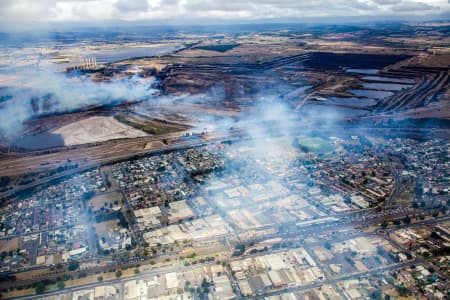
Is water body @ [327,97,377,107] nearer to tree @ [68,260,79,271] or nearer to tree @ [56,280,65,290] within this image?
tree @ [68,260,79,271]

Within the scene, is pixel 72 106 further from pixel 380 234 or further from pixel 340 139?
pixel 380 234

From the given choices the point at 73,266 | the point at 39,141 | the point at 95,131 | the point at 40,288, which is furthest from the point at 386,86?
the point at 40,288

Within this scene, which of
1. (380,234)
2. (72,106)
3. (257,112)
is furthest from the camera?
(72,106)

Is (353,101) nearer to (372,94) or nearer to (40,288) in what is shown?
(372,94)

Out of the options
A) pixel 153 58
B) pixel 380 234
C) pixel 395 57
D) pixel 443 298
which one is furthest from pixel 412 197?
pixel 153 58

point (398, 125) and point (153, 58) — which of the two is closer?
point (398, 125)

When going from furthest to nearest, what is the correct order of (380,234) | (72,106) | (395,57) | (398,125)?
(395,57) → (72,106) → (398,125) → (380,234)

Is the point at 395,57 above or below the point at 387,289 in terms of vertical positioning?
above
